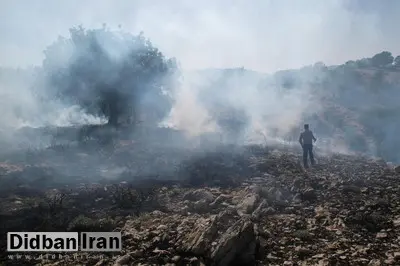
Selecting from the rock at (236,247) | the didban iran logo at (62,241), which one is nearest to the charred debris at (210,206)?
the rock at (236,247)

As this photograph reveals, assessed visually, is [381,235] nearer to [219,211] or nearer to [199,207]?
[219,211]

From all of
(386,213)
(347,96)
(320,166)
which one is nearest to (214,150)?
(320,166)

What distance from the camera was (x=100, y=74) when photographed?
60.8 feet

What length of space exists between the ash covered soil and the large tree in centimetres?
818

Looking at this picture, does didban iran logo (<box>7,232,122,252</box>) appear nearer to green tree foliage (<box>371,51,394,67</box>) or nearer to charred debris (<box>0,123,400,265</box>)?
charred debris (<box>0,123,400,265</box>)

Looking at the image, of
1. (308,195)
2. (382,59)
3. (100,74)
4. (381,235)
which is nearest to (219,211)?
(308,195)

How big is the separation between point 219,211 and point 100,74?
1455 cm

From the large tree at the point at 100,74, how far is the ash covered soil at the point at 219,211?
26.8ft

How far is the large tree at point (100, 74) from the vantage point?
Answer: 18562 mm

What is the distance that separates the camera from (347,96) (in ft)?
104

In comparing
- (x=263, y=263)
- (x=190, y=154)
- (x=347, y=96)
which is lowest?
(x=263, y=263)

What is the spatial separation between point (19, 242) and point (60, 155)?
26.4 ft

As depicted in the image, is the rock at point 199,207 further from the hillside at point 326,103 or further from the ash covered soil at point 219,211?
the hillside at point 326,103

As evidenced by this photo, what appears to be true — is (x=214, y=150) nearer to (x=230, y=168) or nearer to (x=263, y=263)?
(x=230, y=168)
